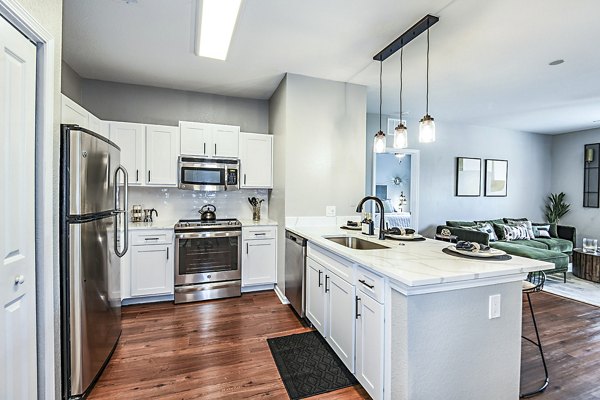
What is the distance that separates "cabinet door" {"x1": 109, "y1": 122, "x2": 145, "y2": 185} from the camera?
135 inches

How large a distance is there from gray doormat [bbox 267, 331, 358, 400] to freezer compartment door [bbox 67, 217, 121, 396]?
1297 mm

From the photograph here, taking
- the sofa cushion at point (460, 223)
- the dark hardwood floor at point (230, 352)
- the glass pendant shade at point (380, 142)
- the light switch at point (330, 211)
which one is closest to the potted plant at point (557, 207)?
the sofa cushion at point (460, 223)

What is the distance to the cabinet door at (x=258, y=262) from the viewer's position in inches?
145

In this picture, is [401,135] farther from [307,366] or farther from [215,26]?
[307,366]

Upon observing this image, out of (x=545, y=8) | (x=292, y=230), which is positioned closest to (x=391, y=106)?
(x=545, y=8)

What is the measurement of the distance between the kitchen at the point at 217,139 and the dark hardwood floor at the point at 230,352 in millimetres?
38

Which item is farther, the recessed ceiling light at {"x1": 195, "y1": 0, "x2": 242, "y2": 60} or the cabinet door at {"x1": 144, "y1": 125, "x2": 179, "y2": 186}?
the cabinet door at {"x1": 144, "y1": 125, "x2": 179, "y2": 186}

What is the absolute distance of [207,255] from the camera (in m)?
3.52

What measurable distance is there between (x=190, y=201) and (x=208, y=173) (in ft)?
2.10

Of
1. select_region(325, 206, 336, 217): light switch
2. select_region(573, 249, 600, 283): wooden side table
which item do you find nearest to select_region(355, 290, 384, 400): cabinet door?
select_region(325, 206, 336, 217): light switch

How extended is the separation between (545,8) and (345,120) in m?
2.01

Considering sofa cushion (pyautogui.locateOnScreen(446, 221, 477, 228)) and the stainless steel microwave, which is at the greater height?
the stainless steel microwave

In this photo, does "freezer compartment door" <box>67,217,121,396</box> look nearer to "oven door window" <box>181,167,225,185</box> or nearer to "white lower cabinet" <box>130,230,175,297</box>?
"white lower cabinet" <box>130,230,175,297</box>

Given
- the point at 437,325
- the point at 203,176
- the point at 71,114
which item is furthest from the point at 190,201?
the point at 437,325
